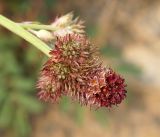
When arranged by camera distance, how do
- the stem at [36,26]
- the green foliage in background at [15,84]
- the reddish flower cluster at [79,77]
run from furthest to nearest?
the green foliage in background at [15,84] → the stem at [36,26] → the reddish flower cluster at [79,77]

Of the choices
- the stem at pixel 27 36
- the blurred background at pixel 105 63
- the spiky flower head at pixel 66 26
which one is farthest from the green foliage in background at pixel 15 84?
the stem at pixel 27 36

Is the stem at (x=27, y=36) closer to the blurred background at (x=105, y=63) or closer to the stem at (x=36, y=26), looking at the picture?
the stem at (x=36, y=26)

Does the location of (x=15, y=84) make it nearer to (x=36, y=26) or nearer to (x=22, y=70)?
(x=22, y=70)

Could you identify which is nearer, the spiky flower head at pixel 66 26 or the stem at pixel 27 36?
the stem at pixel 27 36

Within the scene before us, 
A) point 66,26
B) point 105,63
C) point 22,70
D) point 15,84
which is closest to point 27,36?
point 66,26

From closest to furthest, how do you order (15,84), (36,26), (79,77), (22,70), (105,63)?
(79,77) → (36,26) → (15,84) → (22,70) → (105,63)

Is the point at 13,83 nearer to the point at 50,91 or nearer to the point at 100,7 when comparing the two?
the point at 100,7
